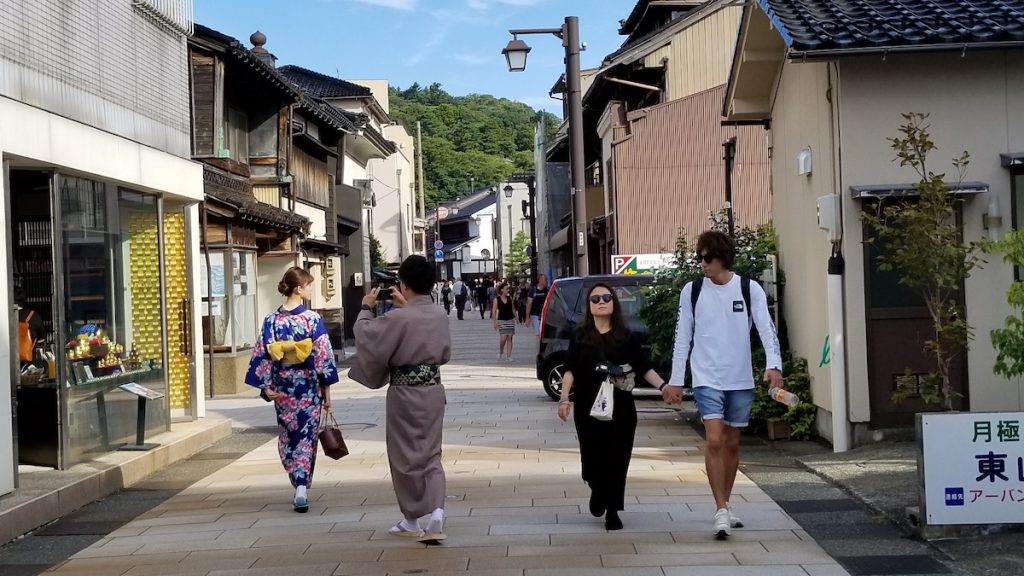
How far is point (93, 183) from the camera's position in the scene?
1099cm

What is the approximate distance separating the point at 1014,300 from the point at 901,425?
3.83 meters

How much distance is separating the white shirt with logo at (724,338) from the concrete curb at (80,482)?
454 cm

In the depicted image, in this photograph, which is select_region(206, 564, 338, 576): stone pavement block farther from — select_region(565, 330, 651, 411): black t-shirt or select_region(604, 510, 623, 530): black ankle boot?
select_region(565, 330, 651, 411): black t-shirt

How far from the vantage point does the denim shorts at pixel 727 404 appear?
291 inches

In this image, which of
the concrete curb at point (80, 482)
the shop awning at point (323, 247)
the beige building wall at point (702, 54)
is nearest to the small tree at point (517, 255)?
the shop awning at point (323, 247)

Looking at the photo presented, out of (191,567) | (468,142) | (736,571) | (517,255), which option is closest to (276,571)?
(191,567)

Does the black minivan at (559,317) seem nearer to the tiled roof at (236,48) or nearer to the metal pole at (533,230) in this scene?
the tiled roof at (236,48)

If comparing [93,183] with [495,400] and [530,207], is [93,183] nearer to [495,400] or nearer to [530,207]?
[495,400]

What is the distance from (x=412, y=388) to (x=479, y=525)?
1143 mm

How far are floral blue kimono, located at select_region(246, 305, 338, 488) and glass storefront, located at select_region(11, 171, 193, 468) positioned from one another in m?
1.96

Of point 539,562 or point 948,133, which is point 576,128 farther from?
point 539,562

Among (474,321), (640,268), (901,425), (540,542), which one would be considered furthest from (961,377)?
(474,321)

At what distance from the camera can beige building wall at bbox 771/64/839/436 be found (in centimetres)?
1108

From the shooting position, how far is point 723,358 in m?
7.38
